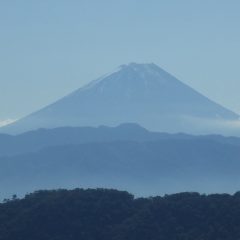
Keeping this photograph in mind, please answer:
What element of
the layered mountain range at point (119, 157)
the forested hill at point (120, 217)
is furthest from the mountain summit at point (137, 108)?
the forested hill at point (120, 217)

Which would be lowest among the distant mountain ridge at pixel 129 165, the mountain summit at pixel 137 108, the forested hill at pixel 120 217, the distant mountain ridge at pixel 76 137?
the forested hill at pixel 120 217

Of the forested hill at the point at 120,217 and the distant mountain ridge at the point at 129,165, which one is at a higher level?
the distant mountain ridge at the point at 129,165

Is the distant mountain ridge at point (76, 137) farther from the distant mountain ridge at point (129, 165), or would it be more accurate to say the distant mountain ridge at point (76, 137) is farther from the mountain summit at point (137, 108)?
the mountain summit at point (137, 108)

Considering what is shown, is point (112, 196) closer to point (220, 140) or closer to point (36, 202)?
point (36, 202)

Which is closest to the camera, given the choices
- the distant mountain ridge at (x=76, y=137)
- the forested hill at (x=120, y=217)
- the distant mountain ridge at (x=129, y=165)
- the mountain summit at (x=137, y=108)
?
the forested hill at (x=120, y=217)

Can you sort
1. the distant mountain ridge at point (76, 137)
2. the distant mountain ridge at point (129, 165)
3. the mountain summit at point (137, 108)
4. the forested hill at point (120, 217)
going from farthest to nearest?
the mountain summit at point (137, 108), the distant mountain ridge at point (76, 137), the distant mountain ridge at point (129, 165), the forested hill at point (120, 217)

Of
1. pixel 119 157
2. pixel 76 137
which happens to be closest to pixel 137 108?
pixel 76 137

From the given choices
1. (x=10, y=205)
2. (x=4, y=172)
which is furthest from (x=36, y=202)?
(x=4, y=172)
